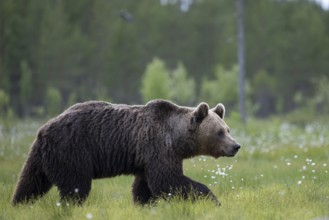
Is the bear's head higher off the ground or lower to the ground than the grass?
higher

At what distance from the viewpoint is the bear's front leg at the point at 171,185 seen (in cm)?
652

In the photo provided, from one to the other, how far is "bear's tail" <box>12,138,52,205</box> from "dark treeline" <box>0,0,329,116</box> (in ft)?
107

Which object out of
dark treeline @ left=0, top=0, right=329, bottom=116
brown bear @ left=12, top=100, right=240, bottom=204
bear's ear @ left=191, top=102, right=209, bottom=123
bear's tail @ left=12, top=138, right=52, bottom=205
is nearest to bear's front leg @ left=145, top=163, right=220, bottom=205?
brown bear @ left=12, top=100, right=240, bottom=204

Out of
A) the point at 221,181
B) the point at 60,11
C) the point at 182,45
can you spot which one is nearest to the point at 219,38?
the point at 182,45

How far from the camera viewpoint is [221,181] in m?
8.20

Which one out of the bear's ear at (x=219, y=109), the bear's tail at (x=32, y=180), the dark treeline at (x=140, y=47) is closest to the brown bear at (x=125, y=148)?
the bear's tail at (x=32, y=180)

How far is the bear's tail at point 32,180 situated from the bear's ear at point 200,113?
1952mm

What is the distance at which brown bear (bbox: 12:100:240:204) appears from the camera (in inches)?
259

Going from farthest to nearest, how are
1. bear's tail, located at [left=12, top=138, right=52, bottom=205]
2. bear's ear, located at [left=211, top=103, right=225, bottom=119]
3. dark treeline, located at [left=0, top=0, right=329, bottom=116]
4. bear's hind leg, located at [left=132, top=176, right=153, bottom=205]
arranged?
dark treeline, located at [left=0, top=0, right=329, bottom=116]
bear's ear, located at [left=211, top=103, right=225, bottom=119]
bear's hind leg, located at [left=132, top=176, right=153, bottom=205]
bear's tail, located at [left=12, top=138, right=52, bottom=205]

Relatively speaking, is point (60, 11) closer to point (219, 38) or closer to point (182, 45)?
point (182, 45)

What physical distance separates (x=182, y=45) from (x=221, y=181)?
51004mm

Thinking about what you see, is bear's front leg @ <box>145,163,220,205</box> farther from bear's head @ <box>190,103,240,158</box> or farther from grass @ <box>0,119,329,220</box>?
bear's head @ <box>190,103,240,158</box>

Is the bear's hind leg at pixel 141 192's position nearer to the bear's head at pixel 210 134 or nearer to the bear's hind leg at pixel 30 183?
the bear's head at pixel 210 134

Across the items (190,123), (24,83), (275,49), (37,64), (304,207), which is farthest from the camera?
(275,49)
